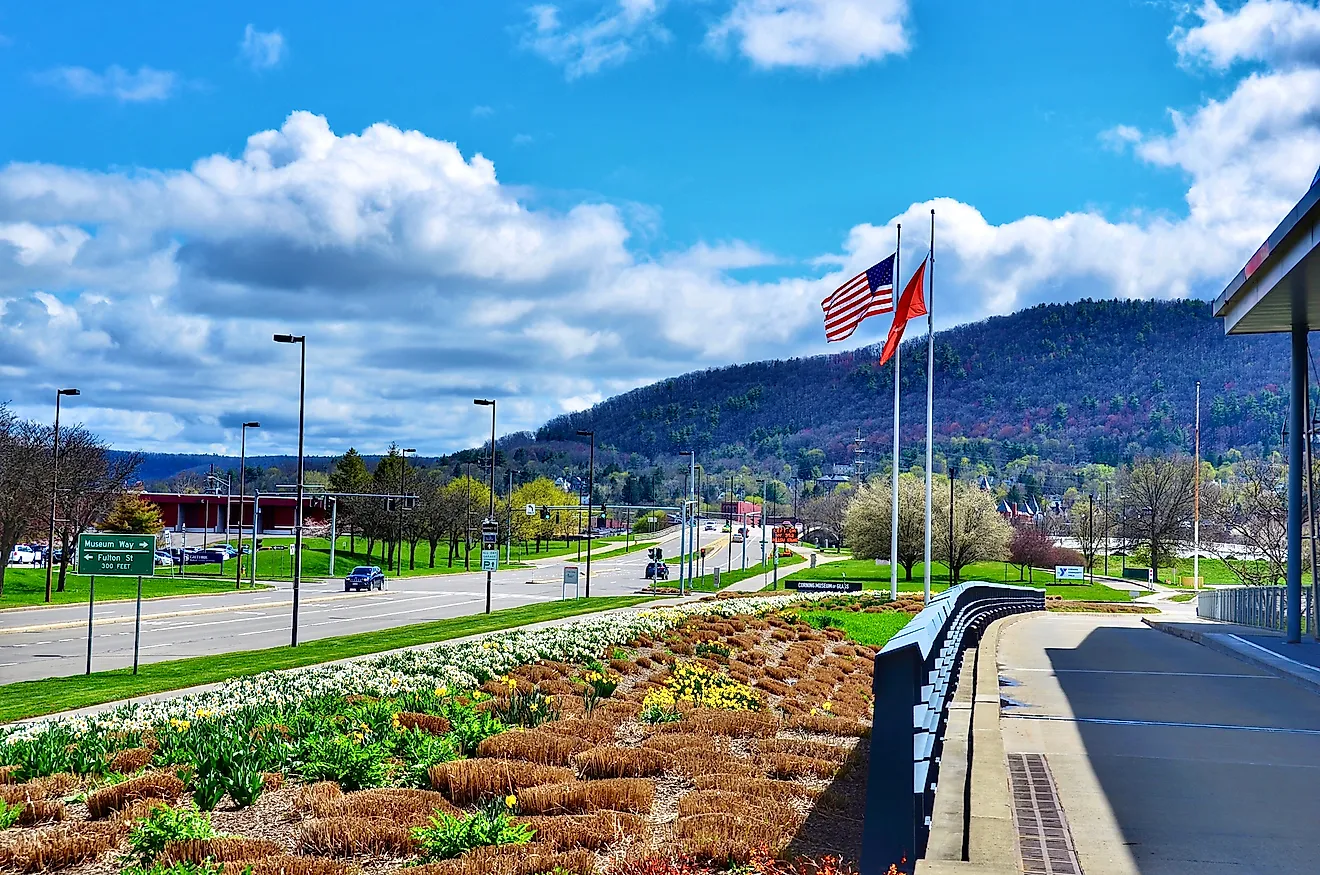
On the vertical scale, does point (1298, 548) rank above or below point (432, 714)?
above

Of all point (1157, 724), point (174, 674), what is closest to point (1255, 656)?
point (1157, 724)

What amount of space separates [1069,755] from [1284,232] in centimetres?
1068

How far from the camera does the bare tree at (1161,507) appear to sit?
9125 cm

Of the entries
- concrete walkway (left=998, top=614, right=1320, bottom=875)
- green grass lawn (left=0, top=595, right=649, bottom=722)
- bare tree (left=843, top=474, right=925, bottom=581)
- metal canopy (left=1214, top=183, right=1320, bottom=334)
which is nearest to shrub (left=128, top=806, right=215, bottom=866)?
concrete walkway (left=998, top=614, right=1320, bottom=875)

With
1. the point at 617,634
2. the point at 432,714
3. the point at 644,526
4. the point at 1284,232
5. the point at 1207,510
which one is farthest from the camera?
the point at 644,526

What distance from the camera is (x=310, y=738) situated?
9.24 metres

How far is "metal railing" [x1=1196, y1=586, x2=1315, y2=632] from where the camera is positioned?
25.5 meters

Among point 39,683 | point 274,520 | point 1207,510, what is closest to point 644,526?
point 274,520

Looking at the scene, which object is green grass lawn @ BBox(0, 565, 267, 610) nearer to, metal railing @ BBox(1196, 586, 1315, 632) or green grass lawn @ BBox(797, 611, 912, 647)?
green grass lawn @ BBox(797, 611, 912, 647)

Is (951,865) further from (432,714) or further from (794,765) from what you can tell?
(432,714)

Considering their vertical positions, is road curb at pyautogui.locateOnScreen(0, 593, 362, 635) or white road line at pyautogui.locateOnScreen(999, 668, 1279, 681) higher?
white road line at pyautogui.locateOnScreen(999, 668, 1279, 681)

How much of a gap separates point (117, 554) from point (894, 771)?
21.4 m

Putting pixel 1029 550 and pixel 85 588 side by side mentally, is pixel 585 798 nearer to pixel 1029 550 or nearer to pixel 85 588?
pixel 85 588

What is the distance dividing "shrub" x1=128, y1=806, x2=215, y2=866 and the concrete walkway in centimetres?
510
